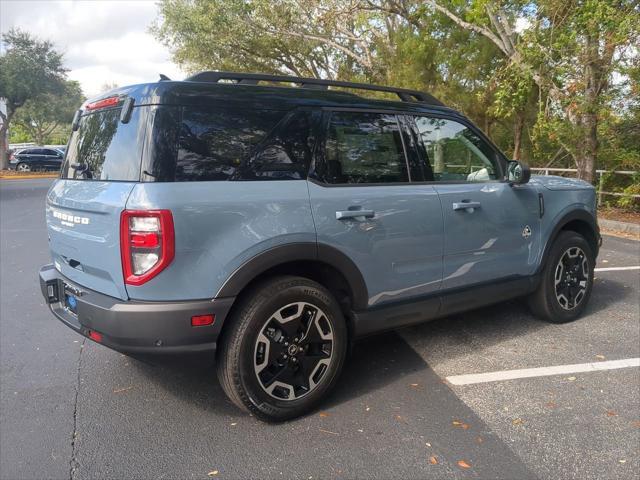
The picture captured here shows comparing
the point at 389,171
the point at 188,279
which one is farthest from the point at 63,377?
the point at 389,171

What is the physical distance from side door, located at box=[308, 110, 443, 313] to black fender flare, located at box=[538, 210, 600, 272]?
130 centimetres

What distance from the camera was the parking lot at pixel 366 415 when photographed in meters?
2.52

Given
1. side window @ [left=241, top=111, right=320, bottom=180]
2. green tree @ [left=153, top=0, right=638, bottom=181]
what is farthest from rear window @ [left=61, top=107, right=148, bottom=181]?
green tree @ [left=153, top=0, right=638, bottom=181]

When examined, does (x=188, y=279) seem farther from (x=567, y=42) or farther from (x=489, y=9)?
(x=489, y=9)

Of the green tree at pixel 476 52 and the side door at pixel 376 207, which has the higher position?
the green tree at pixel 476 52

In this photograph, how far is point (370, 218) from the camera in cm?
312

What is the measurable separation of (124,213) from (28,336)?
8.37 ft

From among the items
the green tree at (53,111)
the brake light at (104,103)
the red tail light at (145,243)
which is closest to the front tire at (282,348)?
the red tail light at (145,243)

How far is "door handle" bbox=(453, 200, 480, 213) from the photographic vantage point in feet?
11.7

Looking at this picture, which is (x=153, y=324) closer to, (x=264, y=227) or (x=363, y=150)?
(x=264, y=227)

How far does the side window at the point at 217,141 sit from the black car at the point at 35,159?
1318 inches

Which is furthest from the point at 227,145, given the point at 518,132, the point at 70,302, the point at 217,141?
the point at 518,132

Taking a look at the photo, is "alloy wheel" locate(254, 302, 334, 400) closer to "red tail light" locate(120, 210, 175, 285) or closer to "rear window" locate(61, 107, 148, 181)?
"red tail light" locate(120, 210, 175, 285)

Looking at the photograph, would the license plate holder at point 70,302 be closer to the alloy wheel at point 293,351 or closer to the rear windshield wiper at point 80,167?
the rear windshield wiper at point 80,167
